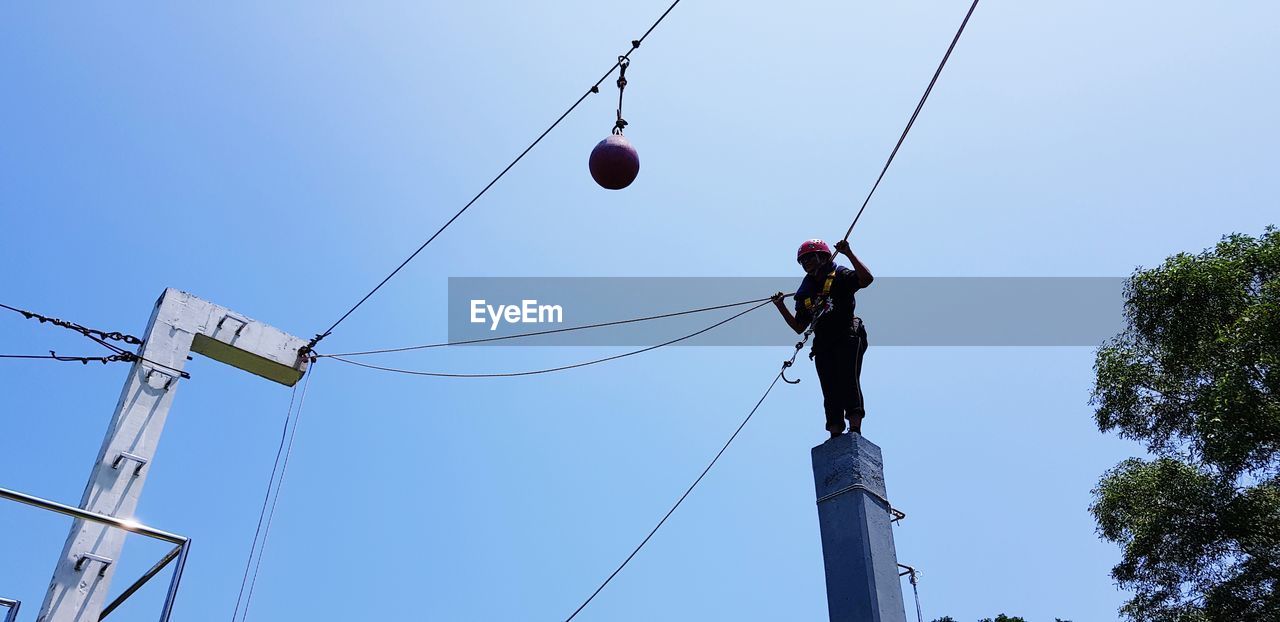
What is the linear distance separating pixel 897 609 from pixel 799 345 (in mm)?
2212

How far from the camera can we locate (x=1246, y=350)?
11625 mm

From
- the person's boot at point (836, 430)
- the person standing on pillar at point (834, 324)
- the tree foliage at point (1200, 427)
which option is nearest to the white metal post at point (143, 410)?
Answer: the person standing on pillar at point (834, 324)

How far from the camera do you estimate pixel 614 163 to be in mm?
6320

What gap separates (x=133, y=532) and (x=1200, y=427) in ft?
42.6

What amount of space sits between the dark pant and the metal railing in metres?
4.21

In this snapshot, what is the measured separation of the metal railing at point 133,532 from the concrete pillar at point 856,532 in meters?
3.97

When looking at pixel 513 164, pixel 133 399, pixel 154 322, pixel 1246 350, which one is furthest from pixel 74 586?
pixel 1246 350

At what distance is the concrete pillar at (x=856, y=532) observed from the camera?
14.9 ft

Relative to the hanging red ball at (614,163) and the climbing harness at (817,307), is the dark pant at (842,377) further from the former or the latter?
the hanging red ball at (614,163)

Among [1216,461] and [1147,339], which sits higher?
[1147,339]

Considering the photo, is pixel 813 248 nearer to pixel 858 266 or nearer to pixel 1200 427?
pixel 858 266

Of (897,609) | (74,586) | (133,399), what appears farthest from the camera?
(133,399)

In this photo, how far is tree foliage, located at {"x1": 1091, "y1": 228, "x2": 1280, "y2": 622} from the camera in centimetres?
1155

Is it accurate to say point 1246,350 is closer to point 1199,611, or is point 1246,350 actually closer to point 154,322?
point 1199,611
